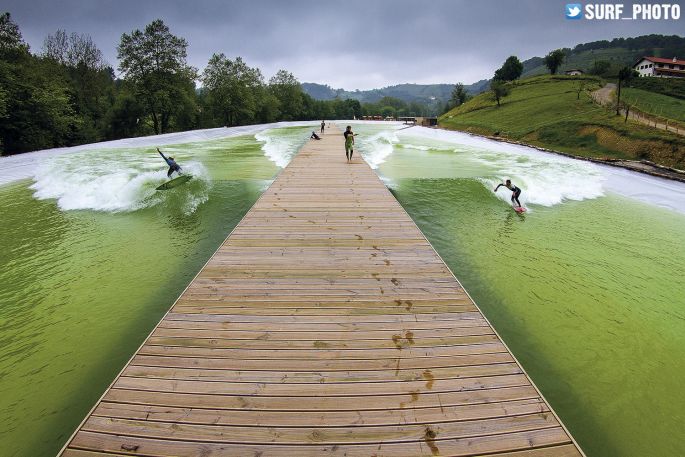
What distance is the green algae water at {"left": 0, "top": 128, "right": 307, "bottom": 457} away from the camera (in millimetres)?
5098

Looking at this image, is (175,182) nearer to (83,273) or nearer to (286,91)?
(83,273)

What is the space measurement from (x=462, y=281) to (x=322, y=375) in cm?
576

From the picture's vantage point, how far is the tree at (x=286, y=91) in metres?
99.1

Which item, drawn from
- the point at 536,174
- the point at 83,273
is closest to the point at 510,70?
the point at 536,174

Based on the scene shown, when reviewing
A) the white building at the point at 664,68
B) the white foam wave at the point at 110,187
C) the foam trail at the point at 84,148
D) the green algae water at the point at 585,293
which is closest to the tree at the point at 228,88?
the foam trail at the point at 84,148

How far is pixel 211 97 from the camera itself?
6812 cm

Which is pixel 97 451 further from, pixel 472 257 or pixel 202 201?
pixel 202 201

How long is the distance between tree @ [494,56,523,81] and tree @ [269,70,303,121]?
62.9 meters

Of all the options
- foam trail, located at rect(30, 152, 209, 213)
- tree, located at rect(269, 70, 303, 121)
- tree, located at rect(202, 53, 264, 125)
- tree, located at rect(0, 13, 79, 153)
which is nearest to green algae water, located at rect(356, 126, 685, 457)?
foam trail, located at rect(30, 152, 209, 213)

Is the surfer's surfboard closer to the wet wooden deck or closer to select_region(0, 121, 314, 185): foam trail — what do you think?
select_region(0, 121, 314, 185): foam trail

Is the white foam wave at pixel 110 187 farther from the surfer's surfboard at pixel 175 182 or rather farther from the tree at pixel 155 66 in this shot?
the tree at pixel 155 66

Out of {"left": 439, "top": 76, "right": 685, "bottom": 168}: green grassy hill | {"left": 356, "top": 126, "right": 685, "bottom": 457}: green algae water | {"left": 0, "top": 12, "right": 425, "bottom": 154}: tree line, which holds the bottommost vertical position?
{"left": 356, "top": 126, "right": 685, "bottom": 457}: green algae water

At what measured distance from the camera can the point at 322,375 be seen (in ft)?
12.9

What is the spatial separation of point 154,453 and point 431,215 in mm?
12006
